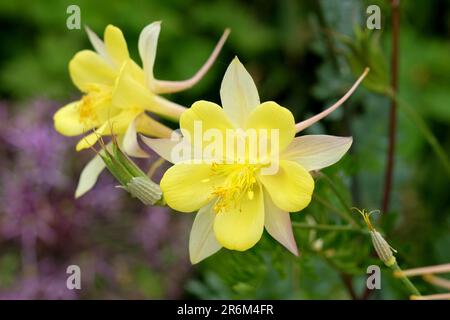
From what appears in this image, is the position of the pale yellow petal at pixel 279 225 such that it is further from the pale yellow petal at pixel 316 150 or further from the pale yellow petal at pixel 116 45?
the pale yellow petal at pixel 116 45

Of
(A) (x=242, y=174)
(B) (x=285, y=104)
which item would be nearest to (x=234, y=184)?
(A) (x=242, y=174)

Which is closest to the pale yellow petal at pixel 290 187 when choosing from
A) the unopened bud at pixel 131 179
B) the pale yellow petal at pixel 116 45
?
the unopened bud at pixel 131 179

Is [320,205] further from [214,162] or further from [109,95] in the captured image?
[109,95]

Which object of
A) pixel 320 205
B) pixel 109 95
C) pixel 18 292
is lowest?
pixel 18 292

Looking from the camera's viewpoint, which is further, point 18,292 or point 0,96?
point 0,96

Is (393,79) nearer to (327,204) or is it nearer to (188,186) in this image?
(327,204)

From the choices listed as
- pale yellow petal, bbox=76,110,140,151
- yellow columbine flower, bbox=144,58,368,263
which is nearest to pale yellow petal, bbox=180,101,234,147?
yellow columbine flower, bbox=144,58,368,263
